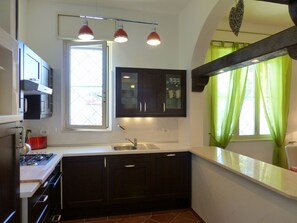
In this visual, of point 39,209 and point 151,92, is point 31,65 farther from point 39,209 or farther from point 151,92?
point 151,92

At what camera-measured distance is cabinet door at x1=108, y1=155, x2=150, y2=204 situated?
296 cm

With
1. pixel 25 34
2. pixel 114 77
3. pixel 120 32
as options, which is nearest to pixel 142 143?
pixel 114 77

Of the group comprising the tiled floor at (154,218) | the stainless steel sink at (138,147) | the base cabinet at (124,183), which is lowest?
the tiled floor at (154,218)

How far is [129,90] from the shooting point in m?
3.33

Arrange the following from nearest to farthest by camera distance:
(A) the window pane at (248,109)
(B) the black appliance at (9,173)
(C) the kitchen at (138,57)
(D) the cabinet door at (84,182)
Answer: (B) the black appliance at (9,173) → (D) the cabinet door at (84,182) → (C) the kitchen at (138,57) → (A) the window pane at (248,109)

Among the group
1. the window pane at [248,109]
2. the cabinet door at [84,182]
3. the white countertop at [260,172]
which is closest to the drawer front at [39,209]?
the cabinet door at [84,182]

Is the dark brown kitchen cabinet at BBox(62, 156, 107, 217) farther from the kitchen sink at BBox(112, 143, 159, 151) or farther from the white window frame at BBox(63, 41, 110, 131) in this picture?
the white window frame at BBox(63, 41, 110, 131)

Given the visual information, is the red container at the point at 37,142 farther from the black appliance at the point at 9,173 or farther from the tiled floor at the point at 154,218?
the black appliance at the point at 9,173

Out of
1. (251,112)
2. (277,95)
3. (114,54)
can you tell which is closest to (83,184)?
(114,54)

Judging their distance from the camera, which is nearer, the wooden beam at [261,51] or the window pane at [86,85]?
the wooden beam at [261,51]

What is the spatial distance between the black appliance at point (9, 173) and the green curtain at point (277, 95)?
3969 millimetres

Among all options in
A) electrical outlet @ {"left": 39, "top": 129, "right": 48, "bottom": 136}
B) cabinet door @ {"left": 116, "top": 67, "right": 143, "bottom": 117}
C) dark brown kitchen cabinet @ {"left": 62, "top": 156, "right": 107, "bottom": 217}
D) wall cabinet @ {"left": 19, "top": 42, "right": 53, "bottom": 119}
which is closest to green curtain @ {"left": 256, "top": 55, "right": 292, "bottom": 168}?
cabinet door @ {"left": 116, "top": 67, "right": 143, "bottom": 117}

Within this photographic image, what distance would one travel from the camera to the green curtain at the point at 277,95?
3982 millimetres

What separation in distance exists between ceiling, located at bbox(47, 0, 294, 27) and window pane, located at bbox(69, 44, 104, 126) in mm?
663
